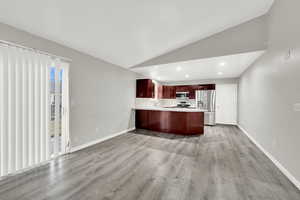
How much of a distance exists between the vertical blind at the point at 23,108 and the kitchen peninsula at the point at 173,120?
3.40m

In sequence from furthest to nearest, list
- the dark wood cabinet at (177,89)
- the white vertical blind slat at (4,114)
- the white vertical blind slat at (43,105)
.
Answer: the dark wood cabinet at (177,89), the white vertical blind slat at (43,105), the white vertical blind slat at (4,114)

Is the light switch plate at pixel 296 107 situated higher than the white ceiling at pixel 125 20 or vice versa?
the white ceiling at pixel 125 20

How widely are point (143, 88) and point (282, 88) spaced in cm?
420

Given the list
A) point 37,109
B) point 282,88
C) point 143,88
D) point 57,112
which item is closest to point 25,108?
point 37,109

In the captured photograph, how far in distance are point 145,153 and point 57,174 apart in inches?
68.3

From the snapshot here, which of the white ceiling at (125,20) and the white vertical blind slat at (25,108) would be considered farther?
the white vertical blind slat at (25,108)

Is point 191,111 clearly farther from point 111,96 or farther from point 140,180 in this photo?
point 140,180

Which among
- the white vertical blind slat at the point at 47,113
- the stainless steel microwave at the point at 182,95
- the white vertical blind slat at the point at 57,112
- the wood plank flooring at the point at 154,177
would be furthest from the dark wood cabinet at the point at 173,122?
the white vertical blind slat at the point at 47,113

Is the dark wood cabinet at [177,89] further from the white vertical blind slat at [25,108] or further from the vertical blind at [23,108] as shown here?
the white vertical blind slat at [25,108]

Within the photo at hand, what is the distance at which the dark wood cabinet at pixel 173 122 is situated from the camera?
15.9 feet

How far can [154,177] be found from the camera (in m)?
2.13

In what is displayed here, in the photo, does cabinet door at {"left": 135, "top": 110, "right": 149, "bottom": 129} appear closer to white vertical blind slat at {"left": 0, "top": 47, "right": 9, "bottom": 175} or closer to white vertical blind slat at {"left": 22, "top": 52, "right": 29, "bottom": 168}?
white vertical blind slat at {"left": 22, "top": 52, "right": 29, "bottom": 168}

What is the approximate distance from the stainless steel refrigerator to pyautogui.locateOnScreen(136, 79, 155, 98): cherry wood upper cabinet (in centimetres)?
306

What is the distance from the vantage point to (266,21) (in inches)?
122
